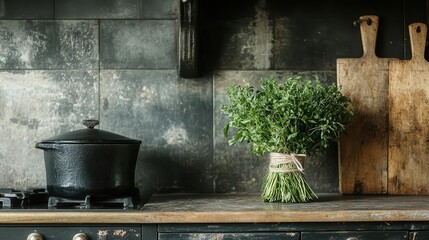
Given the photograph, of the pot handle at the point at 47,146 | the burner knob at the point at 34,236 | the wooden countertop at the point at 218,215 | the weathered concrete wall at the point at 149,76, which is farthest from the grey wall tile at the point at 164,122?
the burner knob at the point at 34,236

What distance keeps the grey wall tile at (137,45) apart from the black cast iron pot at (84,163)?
50cm

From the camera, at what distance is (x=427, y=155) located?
263cm

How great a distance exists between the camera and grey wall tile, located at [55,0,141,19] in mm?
2680

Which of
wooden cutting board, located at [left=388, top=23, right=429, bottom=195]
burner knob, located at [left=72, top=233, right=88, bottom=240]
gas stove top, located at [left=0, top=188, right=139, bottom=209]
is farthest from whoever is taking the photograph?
wooden cutting board, located at [left=388, top=23, right=429, bottom=195]

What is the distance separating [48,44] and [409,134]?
1661 millimetres

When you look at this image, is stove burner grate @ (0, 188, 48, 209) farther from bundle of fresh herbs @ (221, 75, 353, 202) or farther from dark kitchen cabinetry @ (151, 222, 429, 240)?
bundle of fresh herbs @ (221, 75, 353, 202)

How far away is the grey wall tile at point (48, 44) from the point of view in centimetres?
266

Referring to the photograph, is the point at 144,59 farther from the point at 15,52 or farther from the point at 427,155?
the point at 427,155

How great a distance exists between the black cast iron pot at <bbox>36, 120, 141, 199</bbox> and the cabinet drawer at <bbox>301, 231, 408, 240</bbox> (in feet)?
2.45

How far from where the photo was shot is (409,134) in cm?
263

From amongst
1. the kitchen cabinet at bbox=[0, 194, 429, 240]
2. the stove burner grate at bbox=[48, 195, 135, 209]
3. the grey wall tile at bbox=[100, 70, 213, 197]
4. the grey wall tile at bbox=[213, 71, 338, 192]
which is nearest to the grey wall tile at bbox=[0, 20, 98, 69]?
the grey wall tile at bbox=[100, 70, 213, 197]

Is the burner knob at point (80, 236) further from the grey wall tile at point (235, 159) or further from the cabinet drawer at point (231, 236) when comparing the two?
the grey wall tile at point (235, 159)

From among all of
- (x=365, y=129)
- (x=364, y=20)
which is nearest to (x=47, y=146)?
(x=365, y=129)

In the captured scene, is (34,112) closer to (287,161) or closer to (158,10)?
(158,10)
